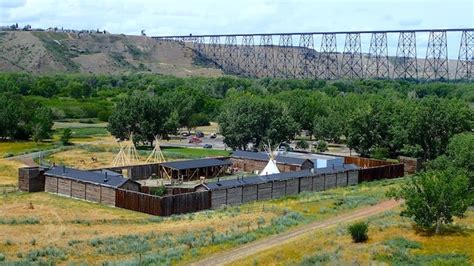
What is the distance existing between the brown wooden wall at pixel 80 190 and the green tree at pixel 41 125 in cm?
3411

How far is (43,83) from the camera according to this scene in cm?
14100

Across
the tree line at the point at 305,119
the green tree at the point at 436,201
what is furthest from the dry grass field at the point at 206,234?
the tree line at the point at 305,119

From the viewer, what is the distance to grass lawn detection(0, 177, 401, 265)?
97.0 feet

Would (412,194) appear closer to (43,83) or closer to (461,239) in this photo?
(461,239)

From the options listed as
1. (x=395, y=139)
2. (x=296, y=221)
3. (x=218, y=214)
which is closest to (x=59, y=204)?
(x=218, y=214)

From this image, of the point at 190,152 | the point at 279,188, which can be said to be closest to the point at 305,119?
the point at 190,152

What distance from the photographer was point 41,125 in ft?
268

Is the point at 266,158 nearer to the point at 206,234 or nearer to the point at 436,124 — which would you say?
the point at 436,124

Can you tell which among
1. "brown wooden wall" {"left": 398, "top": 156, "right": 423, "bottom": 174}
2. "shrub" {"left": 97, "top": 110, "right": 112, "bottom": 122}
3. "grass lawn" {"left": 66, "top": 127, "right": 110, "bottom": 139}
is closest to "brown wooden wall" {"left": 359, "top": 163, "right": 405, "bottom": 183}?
"brown wooden wall" {"left": 398, "top": 156, "right": 423, "bottom": 174}

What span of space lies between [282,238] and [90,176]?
17.9m

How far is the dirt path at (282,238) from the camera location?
28.6m

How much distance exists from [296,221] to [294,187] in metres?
11.5

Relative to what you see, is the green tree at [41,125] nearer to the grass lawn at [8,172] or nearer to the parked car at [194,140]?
the grass lawn at [8,172]

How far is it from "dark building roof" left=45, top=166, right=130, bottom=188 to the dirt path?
1411 cm
